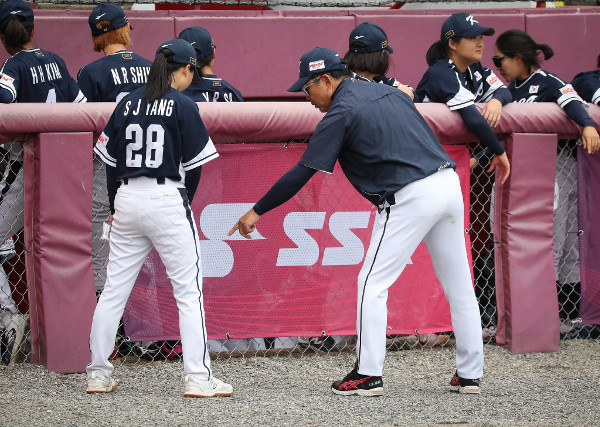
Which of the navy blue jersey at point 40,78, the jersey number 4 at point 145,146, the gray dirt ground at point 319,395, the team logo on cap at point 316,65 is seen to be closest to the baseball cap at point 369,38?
the team logo on cap at point 316,65

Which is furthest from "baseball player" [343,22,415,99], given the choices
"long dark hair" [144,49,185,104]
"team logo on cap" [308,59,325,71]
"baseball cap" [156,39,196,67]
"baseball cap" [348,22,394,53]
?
"long dark hair" [144,49,185,104]

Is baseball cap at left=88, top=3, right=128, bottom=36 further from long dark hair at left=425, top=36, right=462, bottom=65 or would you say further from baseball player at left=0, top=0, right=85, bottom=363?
long dark hair at left=425, top=36, right=462, bottom=65

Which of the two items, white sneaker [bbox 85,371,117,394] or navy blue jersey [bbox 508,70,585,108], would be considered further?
navy blue jersey [bbox 508,70,585,108]

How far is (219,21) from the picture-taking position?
6.82m

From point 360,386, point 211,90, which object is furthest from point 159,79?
point 360,386

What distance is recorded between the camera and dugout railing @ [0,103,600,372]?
14.1 ft

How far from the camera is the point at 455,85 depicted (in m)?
4.71

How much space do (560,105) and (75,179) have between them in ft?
9.28

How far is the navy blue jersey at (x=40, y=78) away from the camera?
479 centimetres

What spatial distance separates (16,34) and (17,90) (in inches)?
15.4

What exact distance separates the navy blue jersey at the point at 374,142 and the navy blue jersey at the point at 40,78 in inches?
73.2

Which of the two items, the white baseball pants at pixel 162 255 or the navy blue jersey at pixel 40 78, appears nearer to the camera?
the white baseball pants at pixel 162 255

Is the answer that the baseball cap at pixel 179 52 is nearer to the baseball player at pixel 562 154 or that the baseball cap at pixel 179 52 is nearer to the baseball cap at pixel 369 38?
the baseball cap at pixel 369 38

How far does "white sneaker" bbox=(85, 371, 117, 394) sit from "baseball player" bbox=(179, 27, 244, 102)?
6.08 feet
